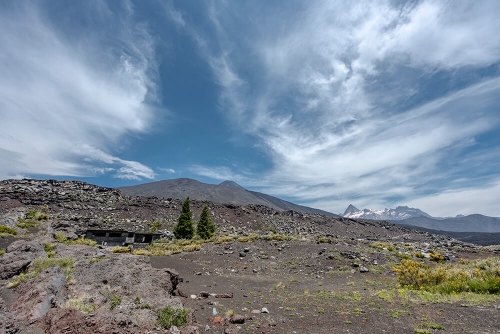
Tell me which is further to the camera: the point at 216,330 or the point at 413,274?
the point at 413,274

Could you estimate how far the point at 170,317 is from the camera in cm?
708

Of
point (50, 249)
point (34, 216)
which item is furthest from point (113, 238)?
point (34, 216)

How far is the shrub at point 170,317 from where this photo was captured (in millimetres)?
6863

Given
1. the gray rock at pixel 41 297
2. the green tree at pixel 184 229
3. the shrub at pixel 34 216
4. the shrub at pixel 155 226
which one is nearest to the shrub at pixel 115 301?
the gray rock at pixel 41 297

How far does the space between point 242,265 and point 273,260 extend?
2869 millimetres

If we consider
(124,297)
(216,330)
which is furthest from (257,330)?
(124,297)

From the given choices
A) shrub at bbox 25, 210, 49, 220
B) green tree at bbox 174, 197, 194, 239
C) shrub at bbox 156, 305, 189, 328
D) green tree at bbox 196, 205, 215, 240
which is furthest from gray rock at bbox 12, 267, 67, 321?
shrub at bbox 25, 210, 49, 220

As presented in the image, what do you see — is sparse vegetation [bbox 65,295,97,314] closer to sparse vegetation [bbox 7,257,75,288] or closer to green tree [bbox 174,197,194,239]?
sparse vegetation [bbox 7,257,75,288]

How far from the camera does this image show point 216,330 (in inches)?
297

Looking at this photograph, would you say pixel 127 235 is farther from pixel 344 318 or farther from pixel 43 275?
pixel 344 318

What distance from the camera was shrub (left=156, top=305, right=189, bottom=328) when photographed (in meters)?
6.86

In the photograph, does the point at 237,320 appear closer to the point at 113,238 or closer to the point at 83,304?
the point at 83,304

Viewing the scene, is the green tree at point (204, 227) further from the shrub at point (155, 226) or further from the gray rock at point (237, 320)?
the gray rock at point (237, 320)

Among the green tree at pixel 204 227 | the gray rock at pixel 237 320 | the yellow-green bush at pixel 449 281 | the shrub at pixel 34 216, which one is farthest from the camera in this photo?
the shrub at pixel 34 216
